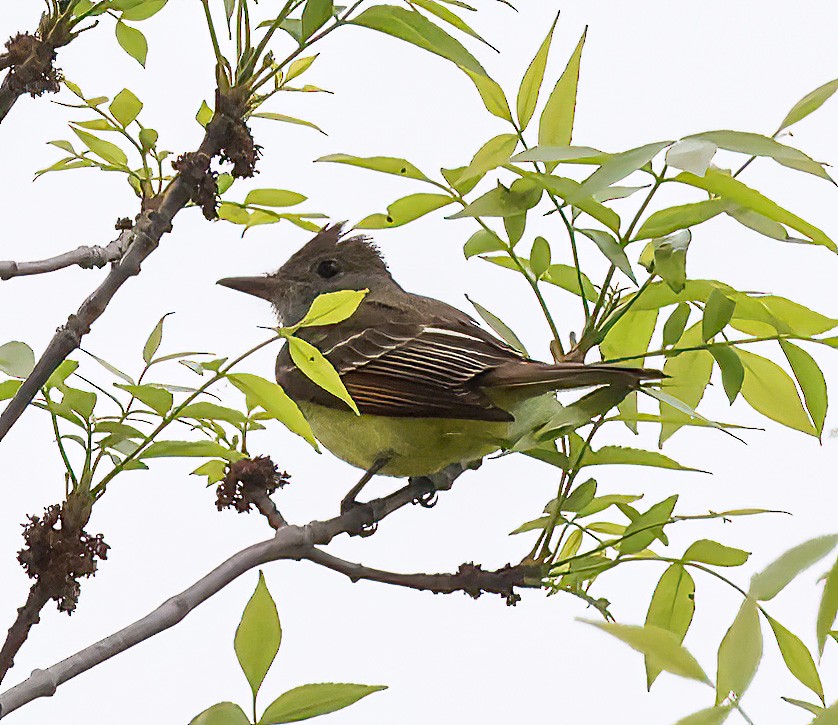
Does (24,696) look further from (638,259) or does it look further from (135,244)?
(638,259)

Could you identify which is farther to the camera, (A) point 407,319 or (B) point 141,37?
(A) point 407,319

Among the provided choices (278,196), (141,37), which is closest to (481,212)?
(278,196)

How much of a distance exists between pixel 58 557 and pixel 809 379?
1.61 ft

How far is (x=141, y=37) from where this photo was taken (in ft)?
2.79

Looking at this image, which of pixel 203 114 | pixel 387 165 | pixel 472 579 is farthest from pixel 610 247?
pixel 203 114

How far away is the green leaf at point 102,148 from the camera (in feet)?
2.74

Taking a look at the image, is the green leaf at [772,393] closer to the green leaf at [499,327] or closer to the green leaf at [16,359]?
the green leaf at [499,327]

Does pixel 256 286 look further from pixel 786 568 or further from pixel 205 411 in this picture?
pixel 786 568

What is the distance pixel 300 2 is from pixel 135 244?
175 mm

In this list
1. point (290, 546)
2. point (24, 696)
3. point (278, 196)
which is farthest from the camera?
point (278, 196)

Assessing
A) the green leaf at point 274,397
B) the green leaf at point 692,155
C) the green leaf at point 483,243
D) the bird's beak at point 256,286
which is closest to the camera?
the green leaf at point 692,155

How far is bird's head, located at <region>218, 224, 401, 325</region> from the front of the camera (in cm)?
125

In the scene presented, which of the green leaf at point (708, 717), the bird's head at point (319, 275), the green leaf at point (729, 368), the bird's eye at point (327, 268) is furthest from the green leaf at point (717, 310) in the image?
the bird's eye at point (327, 268)

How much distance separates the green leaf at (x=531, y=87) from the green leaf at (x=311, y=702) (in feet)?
1.18
